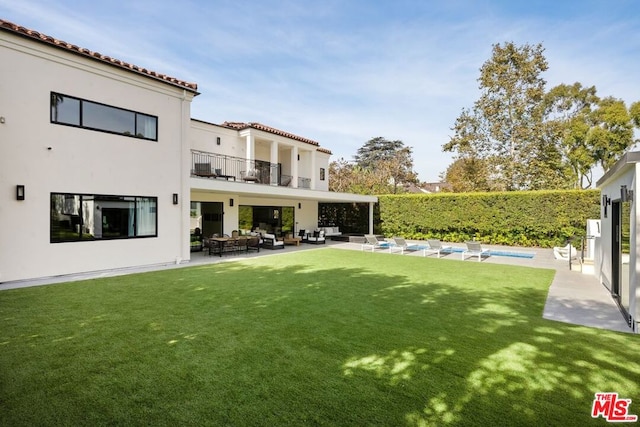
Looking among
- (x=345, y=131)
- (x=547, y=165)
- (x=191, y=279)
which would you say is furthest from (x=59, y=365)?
(x=345, y=131)

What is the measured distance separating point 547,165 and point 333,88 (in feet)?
59.5

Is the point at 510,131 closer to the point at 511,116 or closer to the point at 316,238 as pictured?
the point at 511,116

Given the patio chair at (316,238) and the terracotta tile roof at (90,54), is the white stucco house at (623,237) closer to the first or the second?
the terracotta tile roof at (90,54)

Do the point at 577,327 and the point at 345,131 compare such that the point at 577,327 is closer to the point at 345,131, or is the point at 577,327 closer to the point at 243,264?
the point at 243,264

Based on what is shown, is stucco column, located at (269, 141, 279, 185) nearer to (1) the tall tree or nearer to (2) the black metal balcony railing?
(2) the black metal balcony railing

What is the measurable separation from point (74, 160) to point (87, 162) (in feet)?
1.16

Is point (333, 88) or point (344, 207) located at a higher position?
point (333, 88)

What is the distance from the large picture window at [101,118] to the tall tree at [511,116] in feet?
82.7

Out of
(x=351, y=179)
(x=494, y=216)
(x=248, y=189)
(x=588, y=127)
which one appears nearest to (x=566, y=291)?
(x=248, y=189)

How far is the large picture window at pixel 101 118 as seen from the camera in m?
10.2

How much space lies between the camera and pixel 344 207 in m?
28.2

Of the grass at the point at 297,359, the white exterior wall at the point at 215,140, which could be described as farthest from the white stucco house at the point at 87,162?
the white exterior wall at the point at 215,140

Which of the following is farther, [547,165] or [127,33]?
[547,165]

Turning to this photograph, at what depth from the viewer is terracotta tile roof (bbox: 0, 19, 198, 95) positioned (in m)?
9.24
